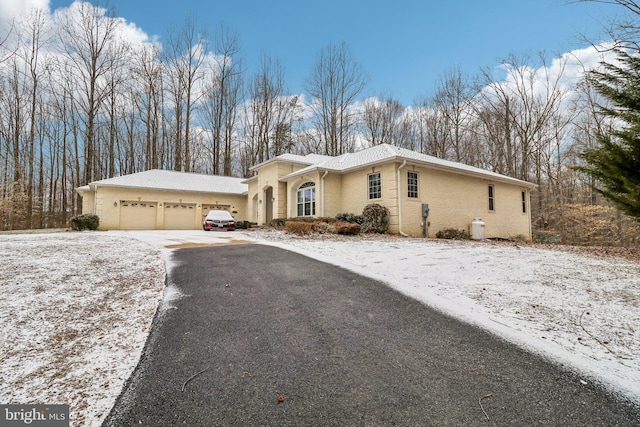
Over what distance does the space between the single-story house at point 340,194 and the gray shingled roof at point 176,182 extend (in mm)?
64

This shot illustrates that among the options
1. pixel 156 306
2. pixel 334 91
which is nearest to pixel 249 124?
pixel 334 91

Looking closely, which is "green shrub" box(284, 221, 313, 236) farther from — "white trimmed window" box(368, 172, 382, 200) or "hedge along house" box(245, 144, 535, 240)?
"white trimmed window" box(368, 172, 382, 200)

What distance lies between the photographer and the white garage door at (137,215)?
20016 mm

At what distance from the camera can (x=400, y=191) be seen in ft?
44.5

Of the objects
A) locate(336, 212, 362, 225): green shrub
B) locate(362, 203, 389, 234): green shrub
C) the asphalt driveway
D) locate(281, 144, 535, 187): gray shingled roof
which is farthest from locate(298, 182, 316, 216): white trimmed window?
the asphalt driveway

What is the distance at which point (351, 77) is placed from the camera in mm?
26234

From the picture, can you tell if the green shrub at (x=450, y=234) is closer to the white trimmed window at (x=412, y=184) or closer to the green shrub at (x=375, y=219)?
the white trimmed window at (x=412, y=184)

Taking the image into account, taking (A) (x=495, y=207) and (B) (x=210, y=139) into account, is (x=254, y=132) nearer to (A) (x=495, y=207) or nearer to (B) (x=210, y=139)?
(B) (x=210, y=139)

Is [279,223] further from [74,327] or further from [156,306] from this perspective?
[74,327]

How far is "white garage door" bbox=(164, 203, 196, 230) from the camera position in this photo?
21.3 meters

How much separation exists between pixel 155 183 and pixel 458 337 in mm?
22446

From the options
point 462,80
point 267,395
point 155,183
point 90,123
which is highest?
point 462,80

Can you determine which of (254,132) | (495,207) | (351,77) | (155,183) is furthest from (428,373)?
(254,132)

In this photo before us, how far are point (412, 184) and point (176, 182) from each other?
17180 mm
